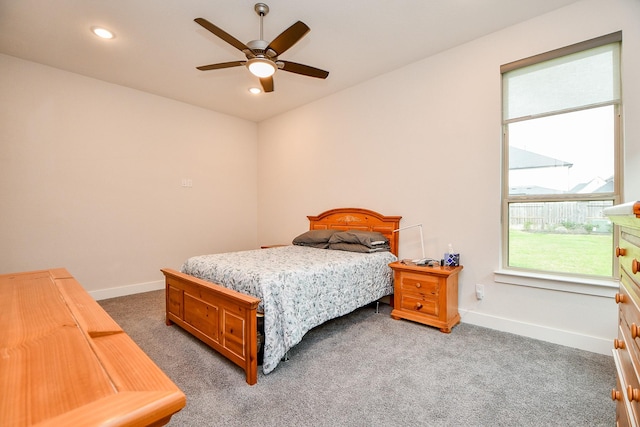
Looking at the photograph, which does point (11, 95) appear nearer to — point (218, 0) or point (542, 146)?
point (218, 0)

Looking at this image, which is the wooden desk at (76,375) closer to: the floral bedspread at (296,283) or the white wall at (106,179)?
the floral bedspread at (296,283)

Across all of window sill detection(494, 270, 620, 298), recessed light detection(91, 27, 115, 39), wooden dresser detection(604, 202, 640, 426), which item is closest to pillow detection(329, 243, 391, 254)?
window sill detection(494, 270, 620, 298)

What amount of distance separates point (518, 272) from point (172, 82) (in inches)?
175

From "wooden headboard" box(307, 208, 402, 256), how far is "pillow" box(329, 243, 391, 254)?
16 cm

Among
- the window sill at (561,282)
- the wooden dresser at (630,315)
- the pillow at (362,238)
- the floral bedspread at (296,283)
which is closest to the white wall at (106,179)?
the floral bedspread at (296,283)

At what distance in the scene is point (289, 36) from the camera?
85.1 inches

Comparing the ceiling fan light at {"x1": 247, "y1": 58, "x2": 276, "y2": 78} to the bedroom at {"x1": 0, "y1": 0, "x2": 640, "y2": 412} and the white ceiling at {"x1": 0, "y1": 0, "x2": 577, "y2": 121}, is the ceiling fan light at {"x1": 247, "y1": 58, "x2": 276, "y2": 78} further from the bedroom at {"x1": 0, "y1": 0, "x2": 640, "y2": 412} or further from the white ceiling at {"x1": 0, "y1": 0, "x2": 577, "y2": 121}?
the bedroom at {"x1": 0, "y1": 0, "x2": 640, "y2": 412}

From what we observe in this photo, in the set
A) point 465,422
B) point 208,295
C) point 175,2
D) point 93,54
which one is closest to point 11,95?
point 93,54

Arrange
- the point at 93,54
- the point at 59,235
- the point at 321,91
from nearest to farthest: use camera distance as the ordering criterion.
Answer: the point at 93,54 < the point at 59,235 < the point at 321,91

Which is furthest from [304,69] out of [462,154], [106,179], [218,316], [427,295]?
[106,179]

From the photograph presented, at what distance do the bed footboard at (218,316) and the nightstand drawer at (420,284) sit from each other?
1644 millimetres

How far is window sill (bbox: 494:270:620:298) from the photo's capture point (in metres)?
2.29

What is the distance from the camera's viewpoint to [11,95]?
3246 millimetres

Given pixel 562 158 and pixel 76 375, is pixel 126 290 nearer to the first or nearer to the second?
pixel 76 375
